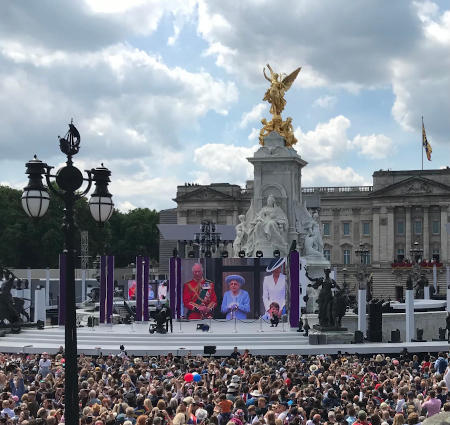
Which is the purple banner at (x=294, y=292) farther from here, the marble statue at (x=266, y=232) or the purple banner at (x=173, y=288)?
the marble statue at (x=266, y=232)

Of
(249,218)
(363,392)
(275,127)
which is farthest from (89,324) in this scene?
(363,392)

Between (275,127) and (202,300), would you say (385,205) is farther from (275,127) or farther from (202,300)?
(202,300)

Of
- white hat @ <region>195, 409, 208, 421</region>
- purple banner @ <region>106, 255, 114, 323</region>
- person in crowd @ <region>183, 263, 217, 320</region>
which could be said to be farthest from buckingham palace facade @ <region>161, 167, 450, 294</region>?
white hat @ <region>195, 409, 208, 421</region>

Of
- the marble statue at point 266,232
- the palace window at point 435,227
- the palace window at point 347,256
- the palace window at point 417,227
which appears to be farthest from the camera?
the palace window at point 347,256

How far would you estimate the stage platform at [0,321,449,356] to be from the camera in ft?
112

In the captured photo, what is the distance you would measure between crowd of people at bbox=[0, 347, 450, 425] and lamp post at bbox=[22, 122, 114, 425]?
4.90ft

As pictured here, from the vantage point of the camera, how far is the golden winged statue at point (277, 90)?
5916 cm

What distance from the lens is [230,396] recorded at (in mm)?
16750

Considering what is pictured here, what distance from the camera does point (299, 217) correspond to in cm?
5659

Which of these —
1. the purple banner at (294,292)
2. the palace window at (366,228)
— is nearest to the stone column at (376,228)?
the palace window at (366,228)

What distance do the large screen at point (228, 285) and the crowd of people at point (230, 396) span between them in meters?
21.0

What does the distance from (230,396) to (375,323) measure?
78.1 ft

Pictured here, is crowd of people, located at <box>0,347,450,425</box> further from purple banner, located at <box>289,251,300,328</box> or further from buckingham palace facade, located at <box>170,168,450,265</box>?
buckingham palace facade, located at <box>170,168,450,265</box>

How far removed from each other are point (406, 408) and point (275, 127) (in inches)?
1748
